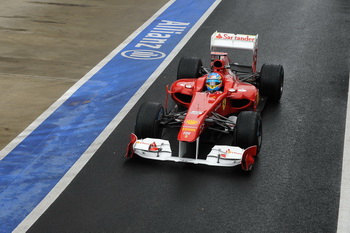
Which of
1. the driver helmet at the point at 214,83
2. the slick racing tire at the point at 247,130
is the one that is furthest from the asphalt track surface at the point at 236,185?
the driver helmet at the point at 214,83

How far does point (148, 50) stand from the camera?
66.8 ft

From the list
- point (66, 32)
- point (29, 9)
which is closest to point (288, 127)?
point (66, 32)

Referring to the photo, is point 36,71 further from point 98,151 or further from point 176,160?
point 176,160

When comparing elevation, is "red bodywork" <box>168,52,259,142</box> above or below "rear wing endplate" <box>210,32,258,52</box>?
below

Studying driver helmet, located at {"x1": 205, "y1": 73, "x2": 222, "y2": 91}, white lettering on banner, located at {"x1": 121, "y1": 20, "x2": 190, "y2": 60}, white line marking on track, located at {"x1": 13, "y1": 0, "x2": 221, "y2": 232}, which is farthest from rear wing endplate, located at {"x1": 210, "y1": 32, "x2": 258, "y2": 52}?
white lettering on banner, located at {"x1": 121, "y1": 20, "x2": 190, "y2": 60}

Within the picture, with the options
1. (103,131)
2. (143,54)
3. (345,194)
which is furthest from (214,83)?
(143,54)

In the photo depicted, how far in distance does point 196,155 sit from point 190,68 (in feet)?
12.3

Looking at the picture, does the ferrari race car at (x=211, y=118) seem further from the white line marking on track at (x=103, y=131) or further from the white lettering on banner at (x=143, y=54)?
the white lettering on banner at (x=143, y=54)

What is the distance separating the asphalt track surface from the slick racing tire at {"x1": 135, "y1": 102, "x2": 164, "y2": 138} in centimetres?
58

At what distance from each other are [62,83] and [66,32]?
15.4ft

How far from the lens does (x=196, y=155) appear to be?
41.7ft

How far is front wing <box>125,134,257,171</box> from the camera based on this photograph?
12508mm

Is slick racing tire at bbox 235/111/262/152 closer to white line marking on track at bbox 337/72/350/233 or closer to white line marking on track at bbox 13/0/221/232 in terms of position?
white line marking on track at bbox 337/72/350/233

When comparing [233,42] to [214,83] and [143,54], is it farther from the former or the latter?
[143,54]
